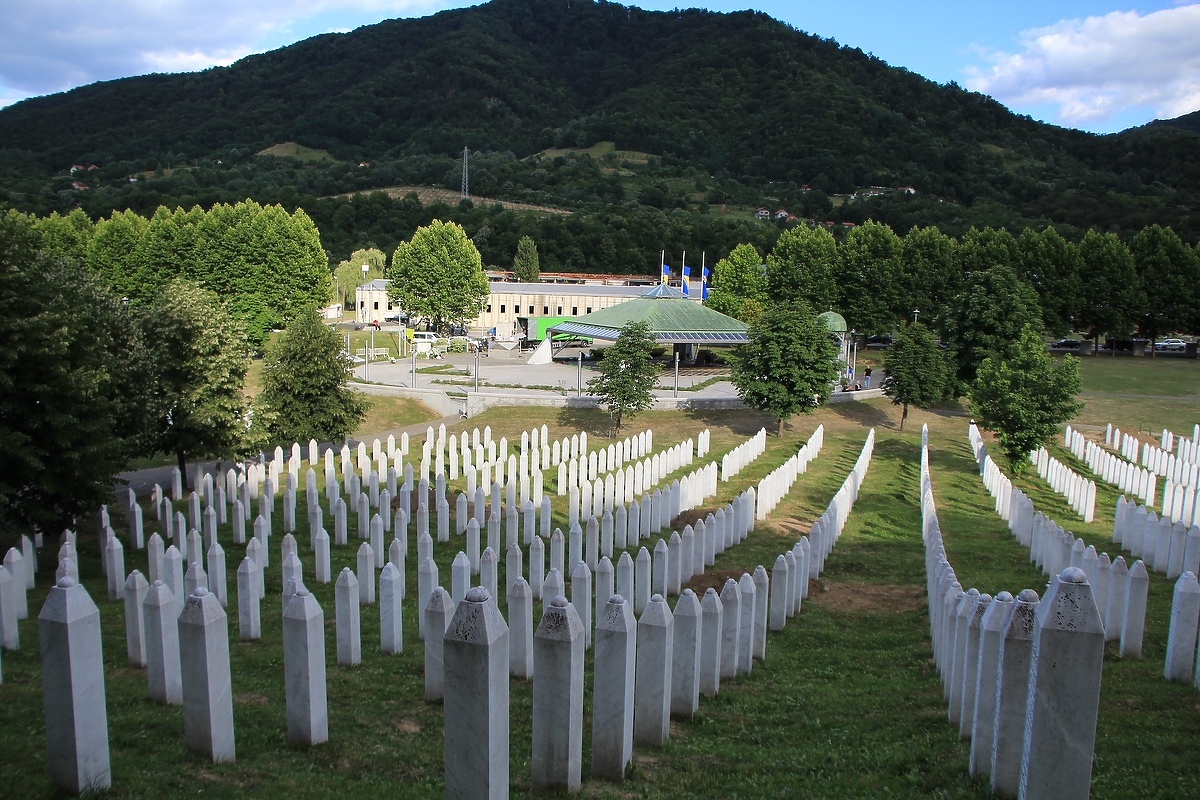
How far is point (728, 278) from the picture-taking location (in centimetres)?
6950

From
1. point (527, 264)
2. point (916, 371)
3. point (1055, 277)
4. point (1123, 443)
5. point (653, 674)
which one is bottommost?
point (1123, 443)

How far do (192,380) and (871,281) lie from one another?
51.4m

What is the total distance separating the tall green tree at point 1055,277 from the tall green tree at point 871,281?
9075 mm

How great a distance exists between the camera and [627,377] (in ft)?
106

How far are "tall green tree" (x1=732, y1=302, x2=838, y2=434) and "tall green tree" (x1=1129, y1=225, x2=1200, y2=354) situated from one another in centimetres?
3801

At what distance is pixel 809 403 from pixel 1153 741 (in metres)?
28.1

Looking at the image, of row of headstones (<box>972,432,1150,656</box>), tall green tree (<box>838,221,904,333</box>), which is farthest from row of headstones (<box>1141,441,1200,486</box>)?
tall green tree (<box>838,221,904,333</box>)

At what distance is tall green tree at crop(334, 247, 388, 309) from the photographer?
87.6m

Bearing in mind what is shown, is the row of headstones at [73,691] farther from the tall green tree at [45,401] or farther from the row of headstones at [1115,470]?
the row of headstones at [1115,470]

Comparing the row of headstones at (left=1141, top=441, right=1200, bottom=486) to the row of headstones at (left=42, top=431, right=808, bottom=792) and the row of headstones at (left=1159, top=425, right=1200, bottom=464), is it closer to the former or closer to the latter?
the row of headstones at (left=1159, top=425, right=1200, bottom=464)

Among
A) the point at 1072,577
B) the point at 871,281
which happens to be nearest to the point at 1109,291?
the point at 871,281

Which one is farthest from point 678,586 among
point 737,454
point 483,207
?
point 483,207

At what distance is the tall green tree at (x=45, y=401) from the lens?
14422mm

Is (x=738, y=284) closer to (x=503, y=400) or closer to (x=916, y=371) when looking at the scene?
(x=916, y=371)
